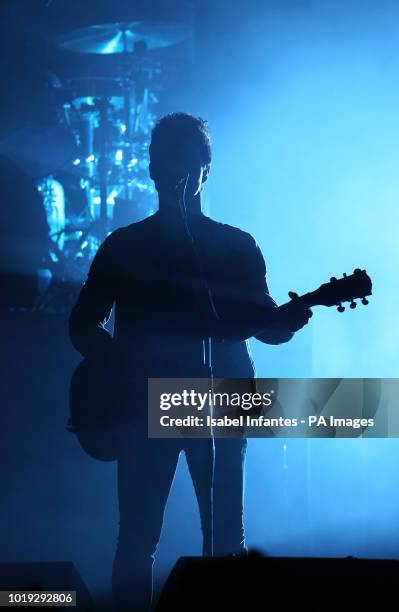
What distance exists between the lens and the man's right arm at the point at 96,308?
7.99 feet

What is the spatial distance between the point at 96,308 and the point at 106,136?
1.97 feet

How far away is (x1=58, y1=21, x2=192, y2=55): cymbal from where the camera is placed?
8.50ft

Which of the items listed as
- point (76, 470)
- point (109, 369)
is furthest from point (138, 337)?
point (76, 470)

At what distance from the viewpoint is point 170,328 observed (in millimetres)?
2455

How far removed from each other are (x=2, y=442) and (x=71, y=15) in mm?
1533

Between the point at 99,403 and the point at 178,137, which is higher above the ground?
the point at 178,137

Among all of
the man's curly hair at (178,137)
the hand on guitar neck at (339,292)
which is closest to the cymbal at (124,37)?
the man's curly hair at (178,137)

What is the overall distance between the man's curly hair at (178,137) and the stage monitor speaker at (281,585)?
1335mm

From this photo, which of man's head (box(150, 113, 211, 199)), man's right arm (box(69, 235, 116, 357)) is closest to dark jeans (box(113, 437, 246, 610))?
man's right arm (box(69, 235, 116, 357))

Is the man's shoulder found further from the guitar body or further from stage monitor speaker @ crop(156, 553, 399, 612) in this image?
stage monitor speaker @ crop(156, 553, 399, 612)

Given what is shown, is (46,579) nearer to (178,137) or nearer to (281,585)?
(281,585)

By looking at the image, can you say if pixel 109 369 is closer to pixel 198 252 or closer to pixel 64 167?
pixel 198 252

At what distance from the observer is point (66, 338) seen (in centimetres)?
253

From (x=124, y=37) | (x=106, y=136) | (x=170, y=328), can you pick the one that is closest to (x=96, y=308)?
(x=170, y=328)
